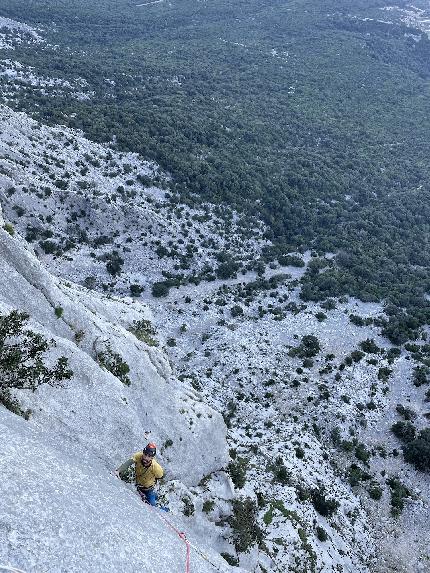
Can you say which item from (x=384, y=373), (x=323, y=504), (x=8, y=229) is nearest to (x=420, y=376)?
(x=384, y=373)

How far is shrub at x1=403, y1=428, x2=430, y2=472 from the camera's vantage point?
34.8 meters

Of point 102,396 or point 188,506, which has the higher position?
point 102,396

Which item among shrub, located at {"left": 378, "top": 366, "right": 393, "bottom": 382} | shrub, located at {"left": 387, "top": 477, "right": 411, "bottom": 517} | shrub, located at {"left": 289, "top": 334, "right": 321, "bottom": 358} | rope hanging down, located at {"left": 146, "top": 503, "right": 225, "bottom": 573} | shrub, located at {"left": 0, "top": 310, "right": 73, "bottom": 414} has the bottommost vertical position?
shrub, located at {"left": 387, "top": 477, "right": 411, "bottom": 517}

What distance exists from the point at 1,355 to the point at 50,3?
6213 inches

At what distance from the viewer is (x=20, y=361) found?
14312 mm

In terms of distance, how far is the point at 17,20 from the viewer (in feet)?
385

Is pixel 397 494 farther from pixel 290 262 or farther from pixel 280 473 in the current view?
pixel 290 262

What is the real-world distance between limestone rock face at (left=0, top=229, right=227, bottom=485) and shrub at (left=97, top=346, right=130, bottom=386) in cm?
18

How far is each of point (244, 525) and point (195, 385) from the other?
15754 millimetres

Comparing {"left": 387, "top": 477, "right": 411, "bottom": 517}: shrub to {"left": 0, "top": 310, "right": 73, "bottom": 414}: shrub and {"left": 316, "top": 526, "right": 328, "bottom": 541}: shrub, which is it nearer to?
{"left": 316, "top": 526, "right": 328, "bottom": 541}: shrub

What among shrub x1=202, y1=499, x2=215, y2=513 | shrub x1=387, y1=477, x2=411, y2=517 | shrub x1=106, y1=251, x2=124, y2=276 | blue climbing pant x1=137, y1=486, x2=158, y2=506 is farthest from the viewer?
shrub x1=106, y1=251, x2=124, y2=276

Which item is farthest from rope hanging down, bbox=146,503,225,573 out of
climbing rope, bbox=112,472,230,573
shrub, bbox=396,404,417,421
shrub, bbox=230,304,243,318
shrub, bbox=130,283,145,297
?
shrub, bbox=130,283,145,297

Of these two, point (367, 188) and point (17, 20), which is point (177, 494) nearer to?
point (367, 188)

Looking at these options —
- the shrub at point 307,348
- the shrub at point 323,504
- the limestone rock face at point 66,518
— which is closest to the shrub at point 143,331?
the limestone rock face at point 66,518
